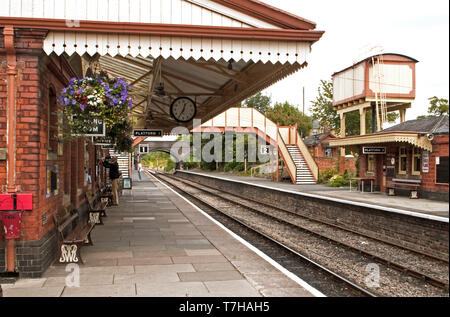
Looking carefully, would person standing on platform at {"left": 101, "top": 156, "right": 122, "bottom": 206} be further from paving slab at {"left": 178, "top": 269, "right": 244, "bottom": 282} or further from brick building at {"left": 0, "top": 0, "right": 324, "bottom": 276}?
paving slab at {"left": 178, "top": 269, "right": 244, "bottom": 282}

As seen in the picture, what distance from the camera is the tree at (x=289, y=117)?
51.4 m

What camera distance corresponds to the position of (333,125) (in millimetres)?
39219

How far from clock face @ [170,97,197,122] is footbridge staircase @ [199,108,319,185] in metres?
15.1

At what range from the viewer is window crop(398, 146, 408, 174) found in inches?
731

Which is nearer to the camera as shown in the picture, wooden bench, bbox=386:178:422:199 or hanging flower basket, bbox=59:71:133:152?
hanging flower basket, bbox=59:71:133:152

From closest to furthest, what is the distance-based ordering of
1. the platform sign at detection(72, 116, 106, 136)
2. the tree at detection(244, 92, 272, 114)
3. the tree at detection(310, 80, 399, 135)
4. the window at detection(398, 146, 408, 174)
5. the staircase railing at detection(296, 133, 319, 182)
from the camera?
1. the platform sign at detection(72, 116, 106, 136)
2. the window at detection(398, 146, 408, 174)
3. the staircase railing at detection(296, 133, 319, 182)
4. the tree at detection(310, 80, 399, 135)
5. the tree at detection(244, 92, 272, 114)

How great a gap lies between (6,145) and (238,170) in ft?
127

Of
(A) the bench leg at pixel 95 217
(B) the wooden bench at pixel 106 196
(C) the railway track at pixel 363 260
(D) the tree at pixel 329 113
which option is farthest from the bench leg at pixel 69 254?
(D) the tree at pixel 329 113

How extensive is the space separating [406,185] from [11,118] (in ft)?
51.9

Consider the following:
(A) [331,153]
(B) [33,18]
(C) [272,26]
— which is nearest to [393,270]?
(C) [272,26]

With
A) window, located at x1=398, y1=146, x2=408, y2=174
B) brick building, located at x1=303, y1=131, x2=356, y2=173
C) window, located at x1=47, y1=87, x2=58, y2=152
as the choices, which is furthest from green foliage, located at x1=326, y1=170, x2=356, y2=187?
window, located at x1=47, y1=87, x2=58, y2=152

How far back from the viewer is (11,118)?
6.01 metres

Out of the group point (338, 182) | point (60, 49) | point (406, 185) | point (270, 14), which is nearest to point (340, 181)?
point (338, 182)

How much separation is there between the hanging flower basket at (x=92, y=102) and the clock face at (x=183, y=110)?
6.60m
